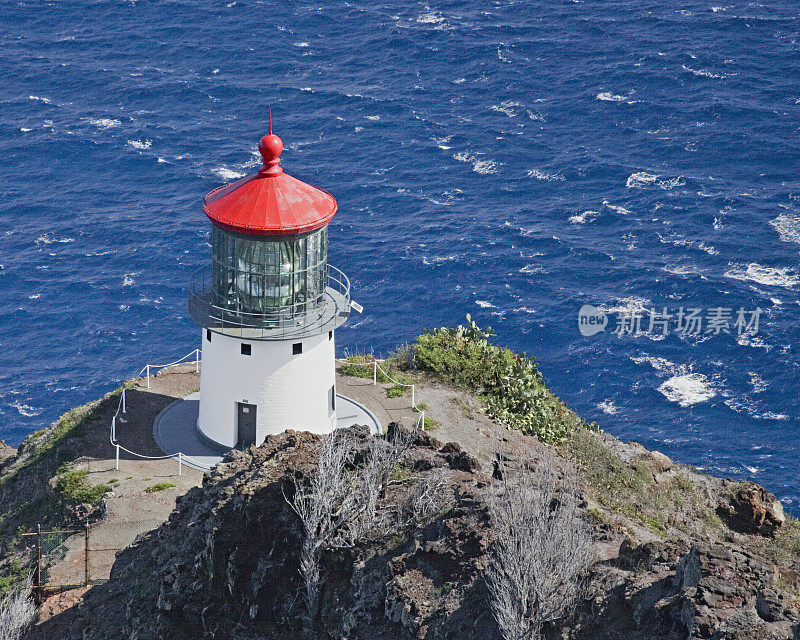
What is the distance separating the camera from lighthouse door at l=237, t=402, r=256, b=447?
38.4 metres

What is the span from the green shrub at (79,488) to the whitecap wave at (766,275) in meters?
42.2

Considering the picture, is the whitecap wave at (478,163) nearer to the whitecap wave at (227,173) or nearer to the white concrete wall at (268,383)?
the whitecap wave at (227,173)

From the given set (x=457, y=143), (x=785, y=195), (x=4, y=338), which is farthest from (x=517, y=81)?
(x=4, y=338)

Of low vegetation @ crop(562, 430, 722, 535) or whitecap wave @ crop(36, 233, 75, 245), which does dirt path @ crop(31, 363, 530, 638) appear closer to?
low vegetation @ crop(562, 430, 722, 535)

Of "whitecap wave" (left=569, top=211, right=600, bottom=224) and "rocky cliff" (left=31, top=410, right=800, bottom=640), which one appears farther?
"whitecap wave" (left=569, top=211, right=600, bottom=224)

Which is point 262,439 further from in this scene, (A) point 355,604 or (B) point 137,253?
(B) point 137,253

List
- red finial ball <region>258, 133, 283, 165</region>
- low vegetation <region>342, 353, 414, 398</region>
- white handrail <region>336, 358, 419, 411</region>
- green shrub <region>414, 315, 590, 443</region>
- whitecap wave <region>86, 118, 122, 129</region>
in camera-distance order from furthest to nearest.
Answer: whitecap wave <region>86, 118, 122, 129</region> → low vegetation <region>342, 353, 414, 398</region> → green shrub <region>414, 315, 590, 443</region> → white handrail <region>336, 358, 419, 411</region> → red finial ball <region>258, 133, 283, 165</region>

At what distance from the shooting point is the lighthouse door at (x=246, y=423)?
38438 mm

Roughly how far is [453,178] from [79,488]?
44854mm

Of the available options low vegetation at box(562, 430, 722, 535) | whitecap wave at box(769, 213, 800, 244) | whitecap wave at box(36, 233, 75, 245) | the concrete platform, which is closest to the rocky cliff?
low vegetation at box(562, 430, 722, 535)

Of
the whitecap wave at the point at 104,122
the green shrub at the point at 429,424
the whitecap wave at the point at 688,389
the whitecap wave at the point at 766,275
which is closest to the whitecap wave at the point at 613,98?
the whitecap wave at the point at 766,275

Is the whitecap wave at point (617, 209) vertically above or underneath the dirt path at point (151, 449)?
underneath

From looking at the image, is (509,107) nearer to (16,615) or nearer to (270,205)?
(270,205)

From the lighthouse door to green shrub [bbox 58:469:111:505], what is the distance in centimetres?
458
